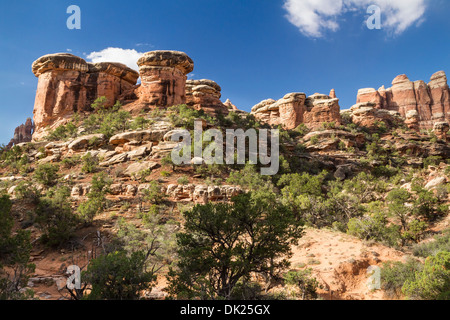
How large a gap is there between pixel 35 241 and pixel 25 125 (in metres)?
82.0

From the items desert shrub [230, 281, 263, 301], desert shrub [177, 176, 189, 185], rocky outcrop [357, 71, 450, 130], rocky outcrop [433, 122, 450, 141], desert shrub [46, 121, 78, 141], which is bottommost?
desert shrub [230, 281, 263, 301]

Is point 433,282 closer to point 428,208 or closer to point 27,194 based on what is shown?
point 428,208

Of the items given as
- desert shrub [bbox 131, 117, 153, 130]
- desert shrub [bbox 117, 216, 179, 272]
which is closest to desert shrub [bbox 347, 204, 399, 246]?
desert shrub [bbox 117, 216, 179, 272]

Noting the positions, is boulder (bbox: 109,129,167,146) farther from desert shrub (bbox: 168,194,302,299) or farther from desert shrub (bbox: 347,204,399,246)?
desert shrub (bbox: 347,204,399,246)

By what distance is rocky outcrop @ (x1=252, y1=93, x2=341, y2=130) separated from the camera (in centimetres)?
4694

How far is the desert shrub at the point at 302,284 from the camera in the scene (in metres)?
9.77

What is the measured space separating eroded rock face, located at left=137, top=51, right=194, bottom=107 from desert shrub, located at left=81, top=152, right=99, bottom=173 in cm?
1615

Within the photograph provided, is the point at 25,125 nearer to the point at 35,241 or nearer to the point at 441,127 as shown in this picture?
the point at 35,241

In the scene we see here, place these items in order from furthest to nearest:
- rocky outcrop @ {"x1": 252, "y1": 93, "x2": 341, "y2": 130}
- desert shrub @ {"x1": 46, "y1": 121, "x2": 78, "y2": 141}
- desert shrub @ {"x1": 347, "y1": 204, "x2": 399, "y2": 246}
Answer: rocky outcrop @ {"x1": 252, "y1": 93, "x2": 341, "y2": 130}, desert shrub @ {"x1": 46, "y1": 121, "x2": 78, "y2": 141}, desert shrub @ {"x1": 347, "y1": 204, "x2": 399, "y2": 246}

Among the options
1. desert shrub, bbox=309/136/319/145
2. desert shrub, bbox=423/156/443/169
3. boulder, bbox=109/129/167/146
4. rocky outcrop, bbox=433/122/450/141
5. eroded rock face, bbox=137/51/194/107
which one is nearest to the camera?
boulder, bbox=109/129/167/146

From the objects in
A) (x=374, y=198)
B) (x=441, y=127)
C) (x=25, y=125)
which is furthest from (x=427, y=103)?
(x=25, y=125)

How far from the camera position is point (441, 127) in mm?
49781

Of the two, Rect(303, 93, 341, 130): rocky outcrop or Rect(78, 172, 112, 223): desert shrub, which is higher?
Rect(303, 93, 341, 130): rocky outcrop
